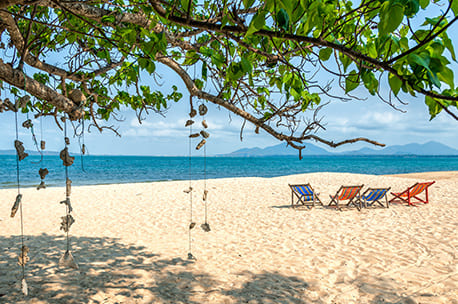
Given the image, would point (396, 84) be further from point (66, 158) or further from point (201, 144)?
point (66, 158)

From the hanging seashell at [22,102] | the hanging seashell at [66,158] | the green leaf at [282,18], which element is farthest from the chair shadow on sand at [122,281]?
the green leaf at [282,18]

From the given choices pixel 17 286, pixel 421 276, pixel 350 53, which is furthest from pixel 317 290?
pixel 17 286

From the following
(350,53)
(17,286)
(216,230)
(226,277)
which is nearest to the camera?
(350,53)

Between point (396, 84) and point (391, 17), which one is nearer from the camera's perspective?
point (391, 17)

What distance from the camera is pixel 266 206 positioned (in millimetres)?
8492

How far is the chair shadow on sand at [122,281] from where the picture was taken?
118 inches

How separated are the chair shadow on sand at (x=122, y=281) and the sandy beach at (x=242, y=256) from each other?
11 millimetres

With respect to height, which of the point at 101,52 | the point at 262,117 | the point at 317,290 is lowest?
the point at 317,290

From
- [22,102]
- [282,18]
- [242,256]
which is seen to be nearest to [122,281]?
[242,256]

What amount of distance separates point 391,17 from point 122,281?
3596 mm

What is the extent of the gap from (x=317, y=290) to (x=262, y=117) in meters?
2.02

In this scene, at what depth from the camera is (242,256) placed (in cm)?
438

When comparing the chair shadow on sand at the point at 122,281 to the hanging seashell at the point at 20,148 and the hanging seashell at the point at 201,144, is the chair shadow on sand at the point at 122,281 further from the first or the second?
the hanging seashell at the point at 20,148

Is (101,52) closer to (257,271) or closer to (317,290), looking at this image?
(257,271)
